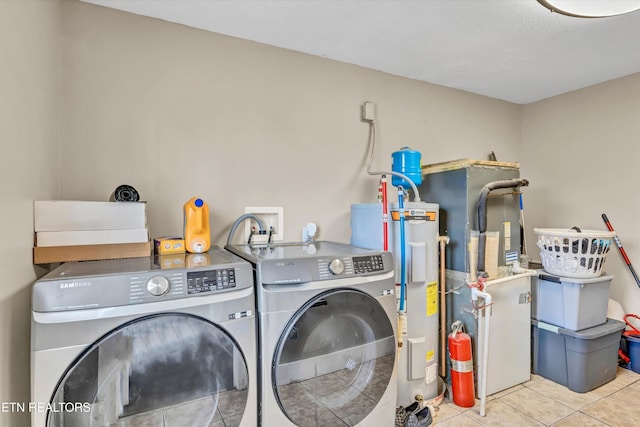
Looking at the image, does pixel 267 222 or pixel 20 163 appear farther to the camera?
pixel 267 222

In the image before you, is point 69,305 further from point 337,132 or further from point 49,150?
point 337,132

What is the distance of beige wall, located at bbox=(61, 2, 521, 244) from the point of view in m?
1.75

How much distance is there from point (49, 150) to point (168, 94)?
2.21ft

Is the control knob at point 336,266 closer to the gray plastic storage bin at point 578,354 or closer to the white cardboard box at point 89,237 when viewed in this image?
the white cardboard box at point 89,237

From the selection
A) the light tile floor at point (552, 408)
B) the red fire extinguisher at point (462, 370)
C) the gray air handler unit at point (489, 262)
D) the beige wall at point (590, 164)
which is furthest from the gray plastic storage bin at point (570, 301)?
the red fire extinguisher at point (462, 370)

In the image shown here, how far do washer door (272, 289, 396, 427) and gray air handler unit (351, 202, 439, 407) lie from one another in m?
0.38

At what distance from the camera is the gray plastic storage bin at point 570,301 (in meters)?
2.30

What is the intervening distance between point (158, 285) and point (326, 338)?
2.51 feet

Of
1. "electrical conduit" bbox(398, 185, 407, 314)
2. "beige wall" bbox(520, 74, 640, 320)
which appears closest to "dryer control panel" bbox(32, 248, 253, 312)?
"electrical conduit" bbox(398, 185, 407, 314)

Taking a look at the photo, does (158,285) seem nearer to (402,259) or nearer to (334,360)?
(334,360)

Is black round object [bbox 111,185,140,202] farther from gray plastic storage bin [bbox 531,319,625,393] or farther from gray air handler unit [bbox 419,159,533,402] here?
gray plastic storage bin [bbox 531,319,625,393]

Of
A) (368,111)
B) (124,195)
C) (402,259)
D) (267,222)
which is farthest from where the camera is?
(368,111)

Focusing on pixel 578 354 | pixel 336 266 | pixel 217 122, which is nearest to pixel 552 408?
pixel 578 354

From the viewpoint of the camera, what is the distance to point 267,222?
2.20 metres
